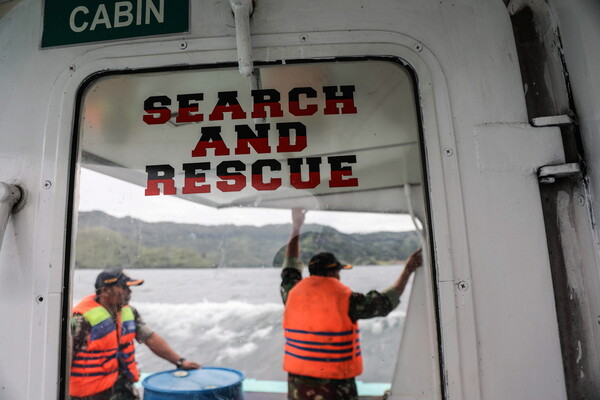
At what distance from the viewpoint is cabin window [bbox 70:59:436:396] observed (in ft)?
4.06

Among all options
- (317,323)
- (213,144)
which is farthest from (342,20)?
(317,323)

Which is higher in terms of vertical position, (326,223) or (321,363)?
(326,223)

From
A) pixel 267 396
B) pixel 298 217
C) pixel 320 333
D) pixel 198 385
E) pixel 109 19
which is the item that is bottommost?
pixel 267 396

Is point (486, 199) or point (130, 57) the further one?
point (130, 57)

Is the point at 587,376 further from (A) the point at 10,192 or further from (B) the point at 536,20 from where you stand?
(A) the point at 10,192

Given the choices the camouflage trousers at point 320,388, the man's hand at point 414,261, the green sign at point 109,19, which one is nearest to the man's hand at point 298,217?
the man's hand at point 414,261

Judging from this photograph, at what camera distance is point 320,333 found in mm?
1432

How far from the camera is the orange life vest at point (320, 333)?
1281 millimetres

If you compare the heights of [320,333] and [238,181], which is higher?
[238,181]

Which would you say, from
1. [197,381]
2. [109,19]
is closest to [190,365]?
[197,381]

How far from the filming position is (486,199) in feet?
3.66

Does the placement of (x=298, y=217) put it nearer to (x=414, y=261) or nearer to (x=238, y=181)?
(x=238, y=181)

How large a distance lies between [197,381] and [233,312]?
8.9 inches

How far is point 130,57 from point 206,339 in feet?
2.98
